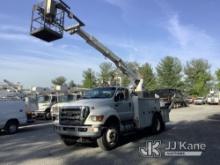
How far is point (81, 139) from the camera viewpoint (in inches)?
410

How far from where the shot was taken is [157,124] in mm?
14648

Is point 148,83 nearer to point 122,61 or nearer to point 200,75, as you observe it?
point 200,75

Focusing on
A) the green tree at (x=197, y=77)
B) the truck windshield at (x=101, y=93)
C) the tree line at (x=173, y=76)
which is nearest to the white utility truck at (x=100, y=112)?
the truck windshield at (x=101, y=93)

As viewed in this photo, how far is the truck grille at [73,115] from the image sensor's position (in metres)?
10.2

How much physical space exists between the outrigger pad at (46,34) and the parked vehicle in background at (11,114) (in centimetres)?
391

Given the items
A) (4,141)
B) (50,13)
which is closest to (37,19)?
(50,13)

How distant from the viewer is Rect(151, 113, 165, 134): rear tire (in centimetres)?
1417

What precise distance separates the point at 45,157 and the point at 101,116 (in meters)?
2.24

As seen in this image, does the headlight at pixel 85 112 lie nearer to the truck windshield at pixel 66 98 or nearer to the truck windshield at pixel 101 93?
the truck windshield at pixel 101 93

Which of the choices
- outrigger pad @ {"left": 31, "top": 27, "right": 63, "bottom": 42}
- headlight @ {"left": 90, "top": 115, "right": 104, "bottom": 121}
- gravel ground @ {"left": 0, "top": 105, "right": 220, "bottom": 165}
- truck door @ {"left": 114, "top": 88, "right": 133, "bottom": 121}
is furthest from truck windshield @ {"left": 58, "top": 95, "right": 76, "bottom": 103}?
headlight @ {"left": 90, "top": 115, "right": 104, "bottom": 121}

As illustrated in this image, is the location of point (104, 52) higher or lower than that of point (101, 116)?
higher

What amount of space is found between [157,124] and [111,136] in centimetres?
463

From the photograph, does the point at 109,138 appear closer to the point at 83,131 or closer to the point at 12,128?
the point at 83,131

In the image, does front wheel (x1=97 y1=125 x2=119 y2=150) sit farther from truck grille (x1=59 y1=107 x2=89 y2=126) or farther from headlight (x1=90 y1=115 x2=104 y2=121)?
truck grille (x1=59 y1=107 x2=89 y2=126)
